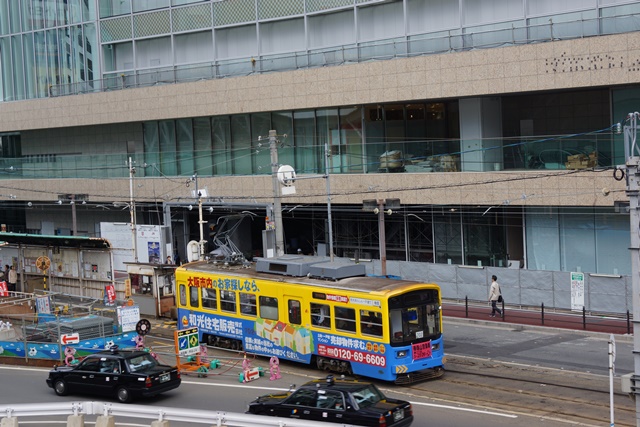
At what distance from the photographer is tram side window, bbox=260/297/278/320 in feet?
88.3

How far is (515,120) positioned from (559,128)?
2.16 metres

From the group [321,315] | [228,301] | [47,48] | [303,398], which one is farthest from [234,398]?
[47,48]

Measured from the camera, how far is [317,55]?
145 feet

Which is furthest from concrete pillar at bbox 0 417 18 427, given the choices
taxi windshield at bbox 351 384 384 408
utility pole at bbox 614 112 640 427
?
utility pole at bbox 614 112 640 427

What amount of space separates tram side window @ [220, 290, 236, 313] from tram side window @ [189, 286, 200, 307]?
4.39ft

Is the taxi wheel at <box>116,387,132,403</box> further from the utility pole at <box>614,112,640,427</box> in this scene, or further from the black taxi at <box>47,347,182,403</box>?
the utility pole at <box>614,112,640,427</box>

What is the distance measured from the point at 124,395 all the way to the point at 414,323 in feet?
24.7

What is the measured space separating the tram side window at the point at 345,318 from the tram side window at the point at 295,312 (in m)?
1.49

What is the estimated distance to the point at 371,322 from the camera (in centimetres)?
2395

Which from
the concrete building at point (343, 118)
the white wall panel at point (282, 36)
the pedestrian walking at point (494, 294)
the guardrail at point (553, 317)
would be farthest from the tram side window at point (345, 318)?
the white wall panel at point (282, 36)

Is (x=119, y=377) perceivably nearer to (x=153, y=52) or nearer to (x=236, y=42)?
(x=236, y=42)

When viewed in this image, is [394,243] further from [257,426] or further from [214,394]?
[257,426]

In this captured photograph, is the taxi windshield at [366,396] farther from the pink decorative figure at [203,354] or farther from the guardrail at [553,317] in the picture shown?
the guardrail at [553,317]

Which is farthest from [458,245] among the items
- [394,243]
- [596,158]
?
[596,158]
